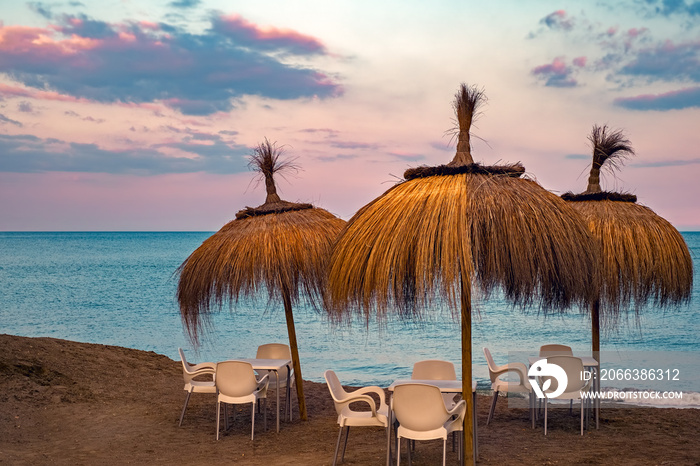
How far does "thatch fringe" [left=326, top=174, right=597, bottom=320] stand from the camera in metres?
5.00

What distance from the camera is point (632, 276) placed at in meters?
7.96

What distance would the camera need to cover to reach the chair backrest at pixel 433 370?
24.8 feet

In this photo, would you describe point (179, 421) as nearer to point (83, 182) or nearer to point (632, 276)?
point (632, 276)

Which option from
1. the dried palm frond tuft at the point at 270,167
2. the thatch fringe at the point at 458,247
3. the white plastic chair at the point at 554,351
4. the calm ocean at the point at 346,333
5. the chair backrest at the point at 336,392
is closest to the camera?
the thatch fringe at the point at 458,247

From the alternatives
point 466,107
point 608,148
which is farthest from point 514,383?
point 466,107

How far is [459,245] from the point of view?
4.96m

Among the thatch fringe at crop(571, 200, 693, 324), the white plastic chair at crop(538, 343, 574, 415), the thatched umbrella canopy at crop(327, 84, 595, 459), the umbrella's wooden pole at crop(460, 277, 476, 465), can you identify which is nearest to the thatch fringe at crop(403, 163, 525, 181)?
the thatched umbrella canopy at crop(327, 84, 595, 459)

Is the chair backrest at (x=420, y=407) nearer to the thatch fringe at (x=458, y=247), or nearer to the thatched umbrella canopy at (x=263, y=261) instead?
the thatch fringe at (x=458, y=247)

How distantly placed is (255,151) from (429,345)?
19.0 meters

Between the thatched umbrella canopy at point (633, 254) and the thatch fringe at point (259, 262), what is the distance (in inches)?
142

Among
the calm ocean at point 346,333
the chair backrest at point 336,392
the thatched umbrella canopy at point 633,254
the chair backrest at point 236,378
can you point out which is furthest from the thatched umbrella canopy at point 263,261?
the calm ocean at point 346,333

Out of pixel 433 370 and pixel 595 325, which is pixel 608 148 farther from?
pixel 433 370

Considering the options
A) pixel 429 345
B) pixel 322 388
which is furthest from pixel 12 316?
pixel 322 388

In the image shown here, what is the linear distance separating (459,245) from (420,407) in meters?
1.66
